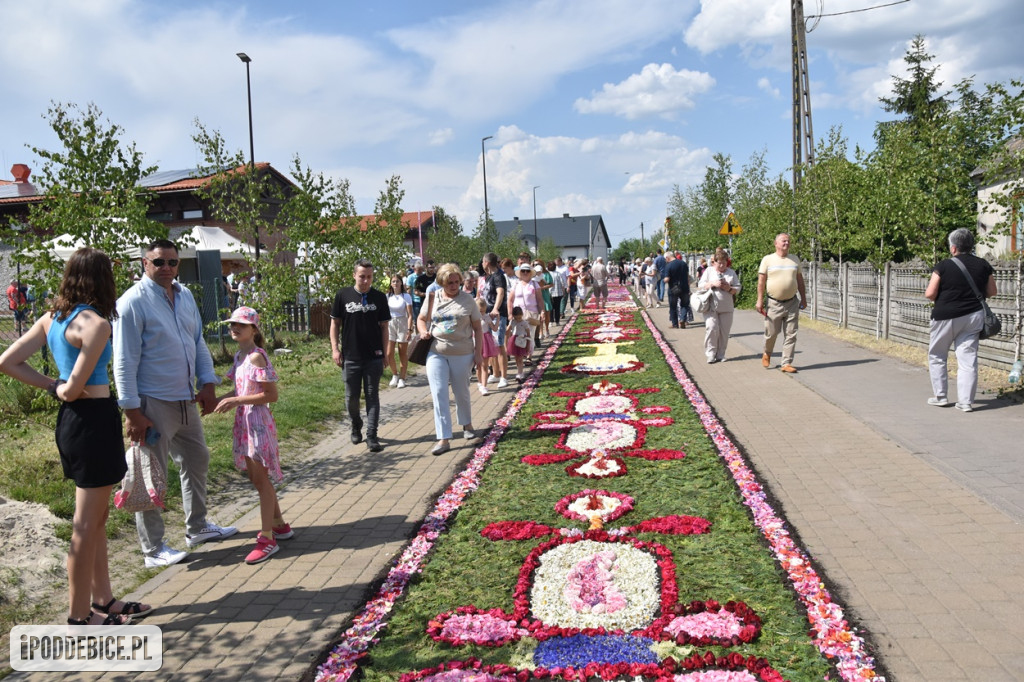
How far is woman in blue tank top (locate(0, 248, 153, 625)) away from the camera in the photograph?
4109 mm

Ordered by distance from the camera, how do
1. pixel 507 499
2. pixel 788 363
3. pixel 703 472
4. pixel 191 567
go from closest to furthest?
pixel 191 567 < pixel 507 499 < pixel 703 472 < pixel 788 363

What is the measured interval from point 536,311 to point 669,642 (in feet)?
34.4

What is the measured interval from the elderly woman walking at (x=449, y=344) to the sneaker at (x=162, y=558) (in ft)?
10.3

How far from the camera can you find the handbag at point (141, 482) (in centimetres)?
477

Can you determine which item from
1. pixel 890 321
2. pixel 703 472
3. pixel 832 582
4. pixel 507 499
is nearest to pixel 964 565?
pixel 832 582

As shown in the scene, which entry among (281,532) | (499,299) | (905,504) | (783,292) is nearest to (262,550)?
(281,532)

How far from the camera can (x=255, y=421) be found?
17.5ft

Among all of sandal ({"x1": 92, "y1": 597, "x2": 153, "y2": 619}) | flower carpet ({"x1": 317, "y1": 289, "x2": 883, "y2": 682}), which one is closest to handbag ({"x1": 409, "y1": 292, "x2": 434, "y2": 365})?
flower carpet ({"x1": 317, "y1": 289, "x2": 883, "y2": 682})

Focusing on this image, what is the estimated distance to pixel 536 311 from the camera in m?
14.1

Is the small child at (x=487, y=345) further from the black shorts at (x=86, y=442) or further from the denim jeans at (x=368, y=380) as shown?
the black shorts at (x=86, y=442)

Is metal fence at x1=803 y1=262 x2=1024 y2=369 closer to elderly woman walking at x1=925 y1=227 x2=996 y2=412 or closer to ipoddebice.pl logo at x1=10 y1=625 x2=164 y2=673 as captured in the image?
elderly woman walking at x1=925 y1=227 x2=996 y2=412

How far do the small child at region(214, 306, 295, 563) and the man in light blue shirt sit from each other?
25cm

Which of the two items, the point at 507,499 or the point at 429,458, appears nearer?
the point at 507,499

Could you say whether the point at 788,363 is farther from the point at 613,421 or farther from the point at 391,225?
the point at 391,225
